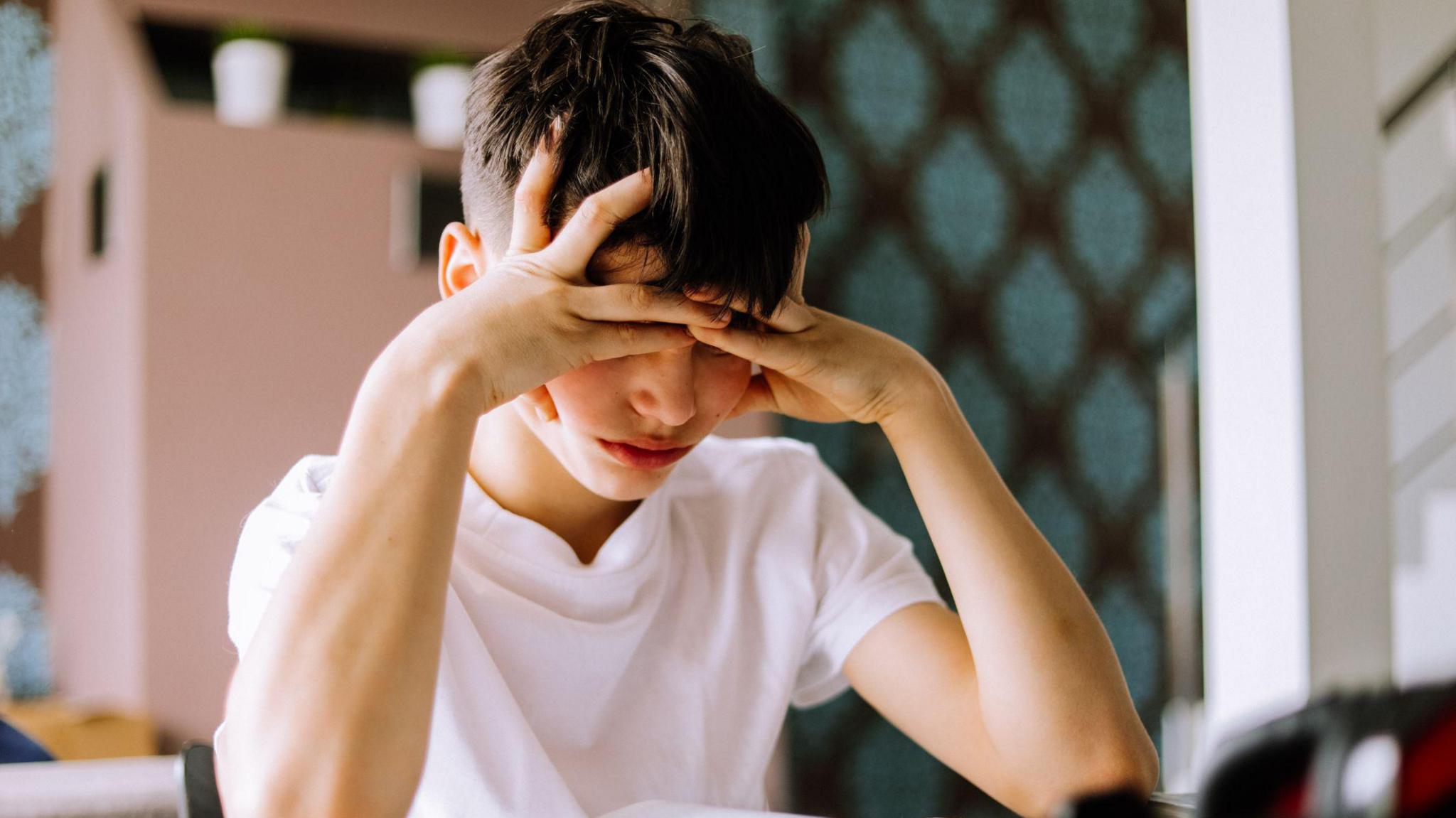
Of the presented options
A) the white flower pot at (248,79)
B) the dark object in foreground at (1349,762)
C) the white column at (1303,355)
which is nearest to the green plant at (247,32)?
the white flower pot at (248,79)

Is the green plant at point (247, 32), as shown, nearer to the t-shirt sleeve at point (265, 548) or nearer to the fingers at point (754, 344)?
the t-shirt sleeve at point (265, 548)

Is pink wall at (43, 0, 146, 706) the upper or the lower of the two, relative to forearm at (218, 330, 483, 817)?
upper

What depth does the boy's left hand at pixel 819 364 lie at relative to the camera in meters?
0.96

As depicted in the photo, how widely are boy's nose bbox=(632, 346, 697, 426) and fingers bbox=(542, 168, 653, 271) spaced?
0.33 feet

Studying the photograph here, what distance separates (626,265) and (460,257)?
0.78ft

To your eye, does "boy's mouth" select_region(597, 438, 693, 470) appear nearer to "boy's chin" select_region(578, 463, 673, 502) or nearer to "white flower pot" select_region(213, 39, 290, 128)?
"boy's chin" select_region(578, 463, 673, 502)

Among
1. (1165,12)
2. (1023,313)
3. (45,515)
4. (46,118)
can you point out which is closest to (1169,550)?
(1023,313)

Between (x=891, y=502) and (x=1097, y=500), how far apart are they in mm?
723

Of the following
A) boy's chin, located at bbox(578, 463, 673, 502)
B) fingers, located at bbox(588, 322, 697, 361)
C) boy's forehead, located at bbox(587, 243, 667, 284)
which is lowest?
boy's chin, located at bbox(578, 463, 673, 502)

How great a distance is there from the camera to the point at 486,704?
95 cm

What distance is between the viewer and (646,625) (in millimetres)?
1095

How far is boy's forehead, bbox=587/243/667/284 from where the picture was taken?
89 centimetres

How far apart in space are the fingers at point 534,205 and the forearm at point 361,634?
15cm

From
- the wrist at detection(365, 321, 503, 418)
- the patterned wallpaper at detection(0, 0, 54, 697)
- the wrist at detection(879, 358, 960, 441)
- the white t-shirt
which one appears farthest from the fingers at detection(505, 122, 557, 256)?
the patterned wallpaper at detection(0, 0, 54, 697)
